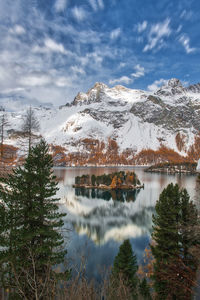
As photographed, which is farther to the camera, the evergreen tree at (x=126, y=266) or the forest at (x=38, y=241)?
the evergreen tree at (x=126, y=266)

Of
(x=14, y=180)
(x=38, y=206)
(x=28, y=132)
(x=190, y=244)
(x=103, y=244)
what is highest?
(x=28, y=132)

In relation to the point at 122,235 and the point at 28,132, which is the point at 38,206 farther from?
the point at 122,235

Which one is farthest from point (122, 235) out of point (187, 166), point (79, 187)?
point (187, 166)

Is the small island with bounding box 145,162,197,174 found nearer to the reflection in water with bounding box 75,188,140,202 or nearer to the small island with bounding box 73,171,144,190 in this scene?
the small island with bounding box 73,171,144,190

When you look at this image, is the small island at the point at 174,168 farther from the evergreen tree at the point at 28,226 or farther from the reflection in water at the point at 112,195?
the evergreen tree at the point at 28,226

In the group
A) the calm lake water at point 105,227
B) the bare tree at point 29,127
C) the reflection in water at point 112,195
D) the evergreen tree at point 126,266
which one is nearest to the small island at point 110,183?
the reflection in water at point 112,195

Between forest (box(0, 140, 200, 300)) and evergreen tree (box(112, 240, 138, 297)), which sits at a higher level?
forest (box(0, 140, 200, 300))

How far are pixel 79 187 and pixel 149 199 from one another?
32123mm

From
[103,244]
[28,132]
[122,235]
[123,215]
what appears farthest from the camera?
[123,215]

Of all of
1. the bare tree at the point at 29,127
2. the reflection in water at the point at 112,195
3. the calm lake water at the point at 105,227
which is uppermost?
the bare tree at the point at 29,127

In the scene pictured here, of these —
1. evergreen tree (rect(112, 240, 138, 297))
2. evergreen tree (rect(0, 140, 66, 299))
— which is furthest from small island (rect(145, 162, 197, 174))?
evergreen tree (rect(0, 140, 66, 299))

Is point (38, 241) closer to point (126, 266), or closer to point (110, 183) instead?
point (126, 266)

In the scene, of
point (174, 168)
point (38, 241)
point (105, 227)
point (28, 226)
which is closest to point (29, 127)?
point (28, 226)

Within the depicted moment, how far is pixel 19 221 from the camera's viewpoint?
10.6 metres
